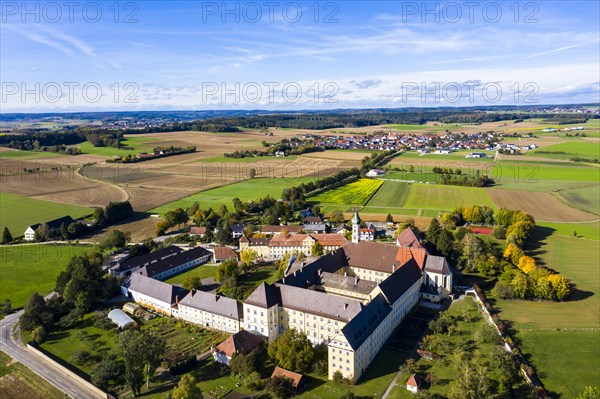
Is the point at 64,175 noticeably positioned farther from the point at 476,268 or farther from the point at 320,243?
the point at 476,268

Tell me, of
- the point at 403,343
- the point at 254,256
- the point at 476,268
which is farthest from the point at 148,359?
the point at 476,268

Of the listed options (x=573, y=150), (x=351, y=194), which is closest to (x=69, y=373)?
(x=351, y=194)

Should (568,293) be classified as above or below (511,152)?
below

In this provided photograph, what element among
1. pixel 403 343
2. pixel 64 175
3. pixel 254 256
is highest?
pixel 64 175

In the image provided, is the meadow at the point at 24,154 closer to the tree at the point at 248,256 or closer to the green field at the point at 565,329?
the tree at the point at 248,256

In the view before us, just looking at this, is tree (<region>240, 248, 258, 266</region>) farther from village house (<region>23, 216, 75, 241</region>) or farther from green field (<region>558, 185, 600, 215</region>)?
green field (<region>558, 185, 600, 215</region>)

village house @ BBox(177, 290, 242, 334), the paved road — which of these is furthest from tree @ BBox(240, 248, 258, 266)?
the paved road
